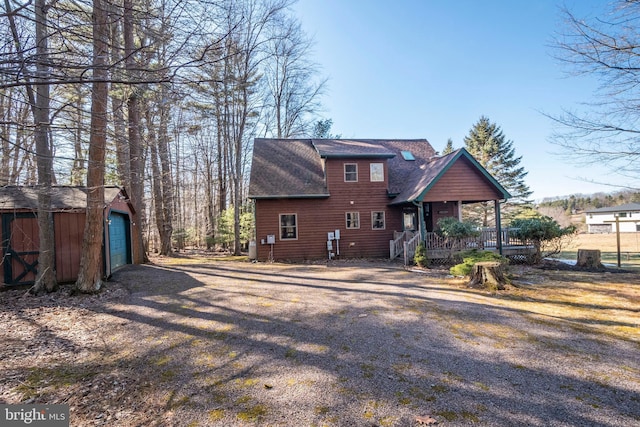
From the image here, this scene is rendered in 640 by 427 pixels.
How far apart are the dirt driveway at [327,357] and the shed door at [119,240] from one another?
129 inches

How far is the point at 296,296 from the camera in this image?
6.76 metres

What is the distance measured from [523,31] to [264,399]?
12.9 m

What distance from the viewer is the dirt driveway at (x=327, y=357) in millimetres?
2643

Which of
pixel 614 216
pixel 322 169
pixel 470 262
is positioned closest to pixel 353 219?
pixel 322 169

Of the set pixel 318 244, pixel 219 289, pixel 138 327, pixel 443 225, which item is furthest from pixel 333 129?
pixel 138 327

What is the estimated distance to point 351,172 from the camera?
50.3 ft

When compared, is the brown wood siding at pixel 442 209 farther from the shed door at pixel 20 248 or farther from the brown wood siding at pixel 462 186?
the shed door at pixel 20 248

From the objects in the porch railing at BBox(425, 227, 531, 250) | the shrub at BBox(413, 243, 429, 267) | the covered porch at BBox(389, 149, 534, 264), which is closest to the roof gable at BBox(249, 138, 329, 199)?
the covered porch at BBox(389, 149, 534, 264)

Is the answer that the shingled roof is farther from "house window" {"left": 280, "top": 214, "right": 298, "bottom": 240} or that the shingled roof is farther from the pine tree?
the pine tree

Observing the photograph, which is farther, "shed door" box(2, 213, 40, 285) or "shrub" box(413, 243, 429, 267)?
"shrub" box(413, 243, 429, 267)

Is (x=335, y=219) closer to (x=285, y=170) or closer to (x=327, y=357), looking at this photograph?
(x=285, y=170)

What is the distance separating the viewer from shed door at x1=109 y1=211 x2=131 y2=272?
10.0 meters

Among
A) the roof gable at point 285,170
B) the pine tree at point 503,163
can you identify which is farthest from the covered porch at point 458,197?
the pine tree at point 503,163

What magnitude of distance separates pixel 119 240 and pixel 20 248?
10.3 ft
